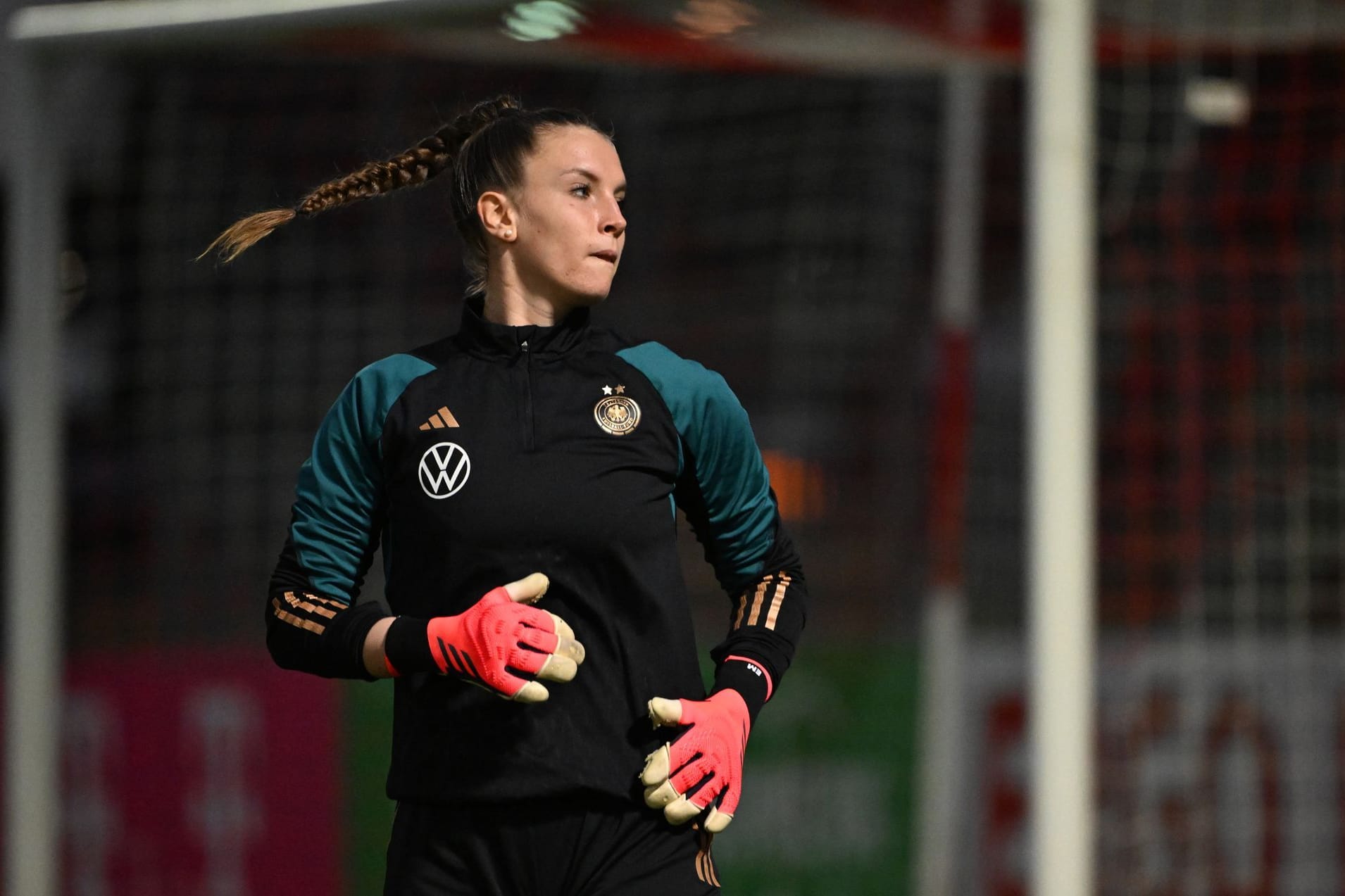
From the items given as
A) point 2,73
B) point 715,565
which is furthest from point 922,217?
point 715,565

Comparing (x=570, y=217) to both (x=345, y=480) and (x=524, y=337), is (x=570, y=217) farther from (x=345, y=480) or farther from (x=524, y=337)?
(x=345, y=480)

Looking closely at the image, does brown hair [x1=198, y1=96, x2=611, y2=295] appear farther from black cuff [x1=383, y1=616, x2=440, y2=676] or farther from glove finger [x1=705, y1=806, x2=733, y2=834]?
glove finger [x1=705, y1=806, x2=733, y2=834]

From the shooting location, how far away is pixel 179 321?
6.38 metres

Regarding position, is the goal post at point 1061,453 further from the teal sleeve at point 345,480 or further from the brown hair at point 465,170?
the teal sleeve at point 345,480

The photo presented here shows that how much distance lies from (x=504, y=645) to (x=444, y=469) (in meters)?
0.28

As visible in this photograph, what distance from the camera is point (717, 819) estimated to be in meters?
2.05

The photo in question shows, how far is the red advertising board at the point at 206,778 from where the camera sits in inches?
221

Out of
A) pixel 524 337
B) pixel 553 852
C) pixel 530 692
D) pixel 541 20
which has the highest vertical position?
pixel 541 20

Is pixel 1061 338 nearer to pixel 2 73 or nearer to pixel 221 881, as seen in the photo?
pixel 221 881

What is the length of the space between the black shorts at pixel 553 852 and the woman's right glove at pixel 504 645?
0.61 ft

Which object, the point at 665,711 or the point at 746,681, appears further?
the point at 746,681

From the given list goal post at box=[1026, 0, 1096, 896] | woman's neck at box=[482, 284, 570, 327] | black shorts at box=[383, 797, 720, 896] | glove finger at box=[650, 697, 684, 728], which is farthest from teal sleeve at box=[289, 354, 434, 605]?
goal post at box=[1026, 0, 1096, 896]

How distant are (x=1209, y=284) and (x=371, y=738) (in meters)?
3.80

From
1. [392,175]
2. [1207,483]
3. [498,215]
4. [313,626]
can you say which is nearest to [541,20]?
[392,175]
